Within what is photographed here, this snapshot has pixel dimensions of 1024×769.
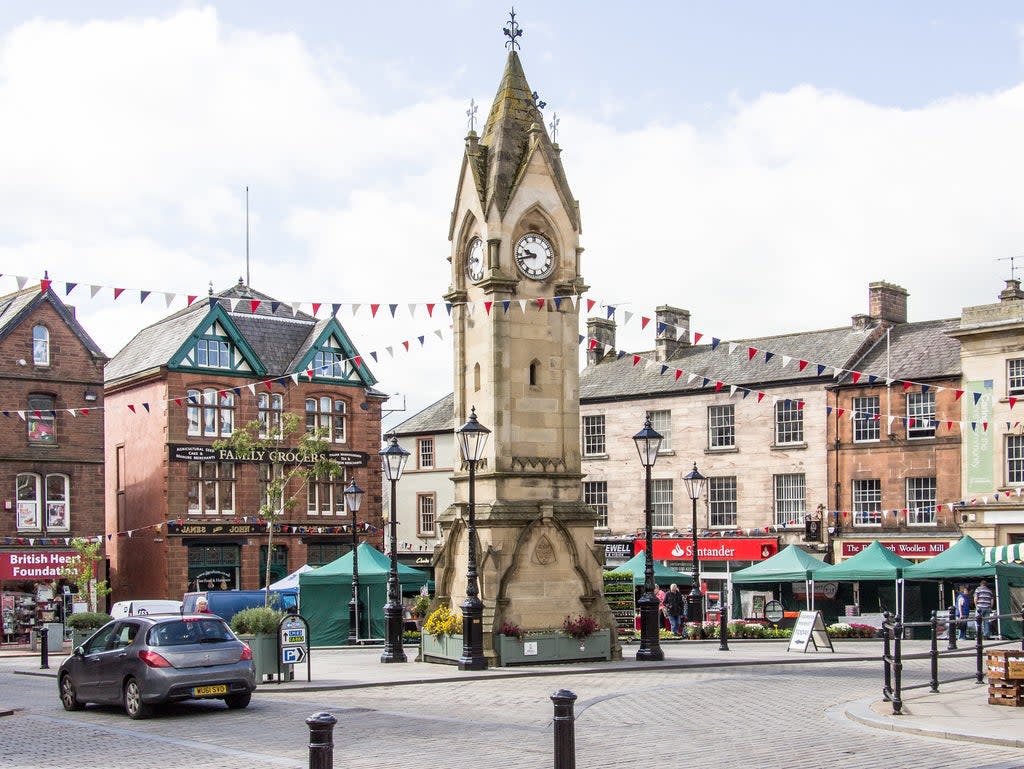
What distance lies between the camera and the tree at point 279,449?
4506 cm

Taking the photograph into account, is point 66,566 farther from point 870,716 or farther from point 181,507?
point 870,716

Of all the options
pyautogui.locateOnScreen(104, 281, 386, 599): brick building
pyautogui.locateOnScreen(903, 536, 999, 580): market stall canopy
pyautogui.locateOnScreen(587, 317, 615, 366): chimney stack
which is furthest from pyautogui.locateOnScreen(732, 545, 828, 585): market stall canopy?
pyautogui.locateOnScreen(587, 317, 615, 366): chimney stack

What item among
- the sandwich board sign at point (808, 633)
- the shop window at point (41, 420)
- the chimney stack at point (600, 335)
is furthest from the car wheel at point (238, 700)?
the chimney stack at point (600, 335)

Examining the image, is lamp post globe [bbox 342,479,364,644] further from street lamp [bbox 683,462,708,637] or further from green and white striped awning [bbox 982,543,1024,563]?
green and white striped awning [bbox 982,543,1024,563]

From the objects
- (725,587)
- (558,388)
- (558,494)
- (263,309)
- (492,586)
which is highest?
(263,309)

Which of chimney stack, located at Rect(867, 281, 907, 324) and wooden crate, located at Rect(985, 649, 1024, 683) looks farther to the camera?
chimney stack, located at Rect(867, 281, 907, 324)

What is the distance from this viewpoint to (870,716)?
16.1m

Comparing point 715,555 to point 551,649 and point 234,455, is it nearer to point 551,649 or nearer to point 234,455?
point 234,455

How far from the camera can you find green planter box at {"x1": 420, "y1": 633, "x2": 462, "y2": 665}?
25500 millimetres

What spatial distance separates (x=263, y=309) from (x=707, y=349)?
57.8 ft

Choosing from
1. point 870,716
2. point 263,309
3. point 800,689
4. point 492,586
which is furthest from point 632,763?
point 263,309

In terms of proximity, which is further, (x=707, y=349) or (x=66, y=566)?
(x=707, y=349)

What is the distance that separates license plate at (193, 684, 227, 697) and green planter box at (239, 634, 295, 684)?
3.77 metres

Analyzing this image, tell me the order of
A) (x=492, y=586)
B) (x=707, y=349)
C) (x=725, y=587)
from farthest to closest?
1. (x=707, y=349)
2. (x=725, y=587)
3. (x=492, y=586)
